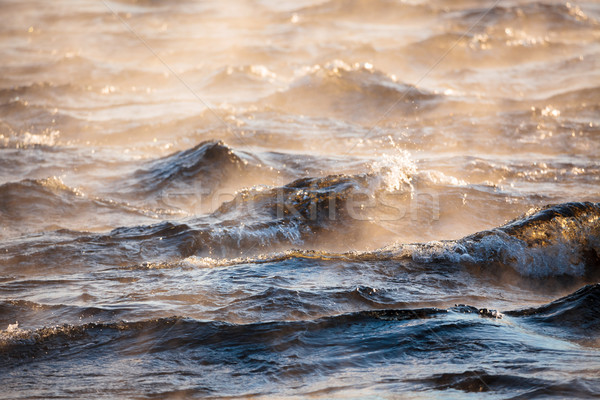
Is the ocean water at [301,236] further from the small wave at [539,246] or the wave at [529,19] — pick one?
the wave at [529,19]

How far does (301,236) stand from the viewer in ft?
19.7

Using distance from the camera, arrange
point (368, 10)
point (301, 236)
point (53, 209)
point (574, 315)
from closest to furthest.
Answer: point (574, 315) → point (301, 236) → point (53, 209) → point (368, 10)

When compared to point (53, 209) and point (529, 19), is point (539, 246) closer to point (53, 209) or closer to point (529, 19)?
point (53, 209)

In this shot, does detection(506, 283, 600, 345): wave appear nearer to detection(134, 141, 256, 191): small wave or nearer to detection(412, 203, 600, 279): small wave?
detection(412, 203, 600, 279): small wave

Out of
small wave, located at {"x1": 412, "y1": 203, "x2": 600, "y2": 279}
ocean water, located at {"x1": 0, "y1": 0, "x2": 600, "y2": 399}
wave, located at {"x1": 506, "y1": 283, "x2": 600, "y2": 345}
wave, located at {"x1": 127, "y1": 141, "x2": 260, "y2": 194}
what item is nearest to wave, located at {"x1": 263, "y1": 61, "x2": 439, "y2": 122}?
ocean water, located at {"x1": 0, "y1": 0, "x2": 600, "y2": 399}

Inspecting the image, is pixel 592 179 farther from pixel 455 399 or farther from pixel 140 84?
pixel 140 84

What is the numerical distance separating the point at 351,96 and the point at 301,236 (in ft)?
27.0

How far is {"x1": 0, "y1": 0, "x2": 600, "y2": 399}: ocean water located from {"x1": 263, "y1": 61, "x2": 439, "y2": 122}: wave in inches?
2.8

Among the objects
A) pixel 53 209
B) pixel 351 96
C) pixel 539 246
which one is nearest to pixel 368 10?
pixel 351 96

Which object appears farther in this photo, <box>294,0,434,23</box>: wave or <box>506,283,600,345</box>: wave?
<box>294,0,434,23</box>: wave

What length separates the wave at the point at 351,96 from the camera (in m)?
13.0

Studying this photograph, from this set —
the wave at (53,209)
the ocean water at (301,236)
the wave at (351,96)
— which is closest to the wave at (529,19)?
the ocean water at (301,236)

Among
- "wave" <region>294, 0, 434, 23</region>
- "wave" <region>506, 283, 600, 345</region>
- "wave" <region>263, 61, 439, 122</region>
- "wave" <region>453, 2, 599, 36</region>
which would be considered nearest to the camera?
"wave" <region>506, 283, 600, 345</region>

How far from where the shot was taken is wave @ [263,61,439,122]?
512 inches
